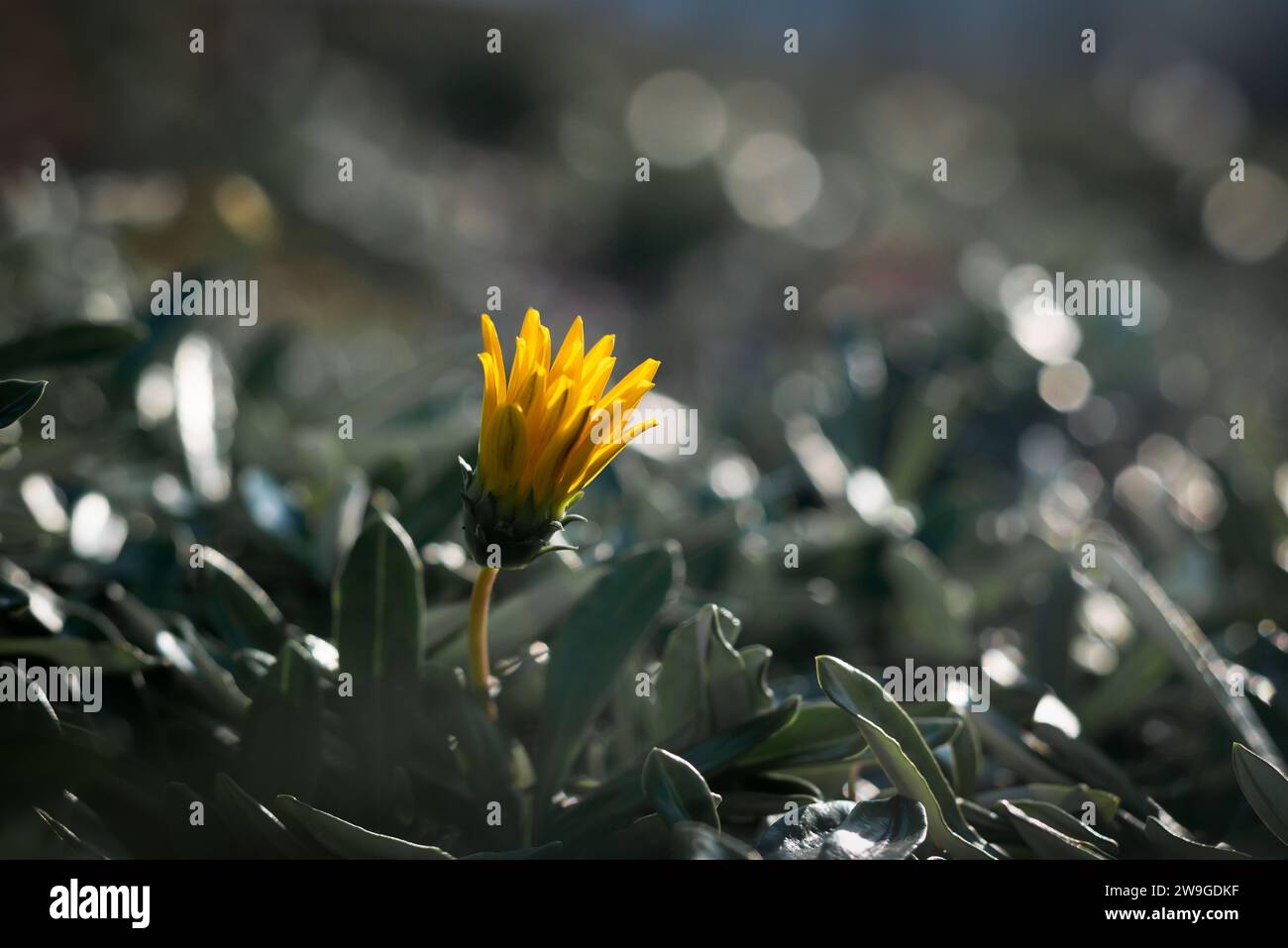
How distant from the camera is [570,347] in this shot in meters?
0.63

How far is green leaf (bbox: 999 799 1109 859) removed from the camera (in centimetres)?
66

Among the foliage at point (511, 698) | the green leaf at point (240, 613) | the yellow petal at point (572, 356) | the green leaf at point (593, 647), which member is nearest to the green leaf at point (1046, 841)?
the foliage at point (511, 698)

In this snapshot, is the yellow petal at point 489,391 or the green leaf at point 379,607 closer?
the yellow petal at point 489,391

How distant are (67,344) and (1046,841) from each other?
77 centimetres

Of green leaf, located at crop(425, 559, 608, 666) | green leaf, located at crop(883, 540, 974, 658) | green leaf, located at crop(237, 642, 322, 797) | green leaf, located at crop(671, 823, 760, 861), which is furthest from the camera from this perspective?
green leaf, located at crop(883, 540, 974, 658)

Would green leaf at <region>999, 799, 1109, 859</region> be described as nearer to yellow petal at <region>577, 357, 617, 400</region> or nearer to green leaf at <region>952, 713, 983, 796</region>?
green leaf at <region>952, 713, 983, 796</region>

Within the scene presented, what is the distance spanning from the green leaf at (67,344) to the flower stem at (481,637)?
0.38 metres

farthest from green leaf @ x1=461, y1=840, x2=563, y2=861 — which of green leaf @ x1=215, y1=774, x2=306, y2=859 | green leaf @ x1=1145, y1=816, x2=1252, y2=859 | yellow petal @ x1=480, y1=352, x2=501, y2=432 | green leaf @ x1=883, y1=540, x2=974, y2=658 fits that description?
green leaf @ x1=883, y1=540, x2=974, y2=658

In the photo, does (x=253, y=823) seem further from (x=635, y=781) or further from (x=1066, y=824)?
(x=1066, y=824)

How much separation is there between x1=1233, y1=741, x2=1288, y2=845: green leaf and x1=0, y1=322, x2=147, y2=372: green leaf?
81 centimetres

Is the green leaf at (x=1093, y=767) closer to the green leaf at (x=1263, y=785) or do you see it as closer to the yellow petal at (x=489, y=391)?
the green leaf at (x=1263, y=785)

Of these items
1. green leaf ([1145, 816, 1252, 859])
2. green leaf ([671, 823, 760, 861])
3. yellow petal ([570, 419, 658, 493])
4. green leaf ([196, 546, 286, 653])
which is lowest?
green leaf ([1145, 816, 1252, 859])

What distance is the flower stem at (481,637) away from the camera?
0.66m
